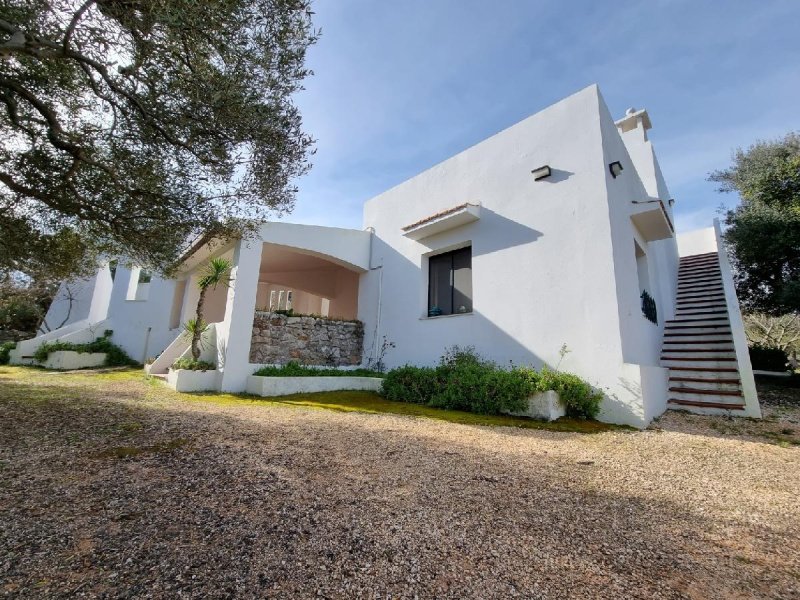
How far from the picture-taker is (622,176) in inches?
309

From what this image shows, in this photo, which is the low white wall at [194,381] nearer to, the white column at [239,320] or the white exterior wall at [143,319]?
the white column at [239,320]

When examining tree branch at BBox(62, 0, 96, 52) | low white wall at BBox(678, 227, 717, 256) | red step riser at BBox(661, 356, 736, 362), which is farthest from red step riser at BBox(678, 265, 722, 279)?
tree branch at BBox(62, 0, 96, 52)

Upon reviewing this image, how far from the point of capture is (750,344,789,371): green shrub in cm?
1166

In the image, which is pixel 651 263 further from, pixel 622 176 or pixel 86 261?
pixel 86 261

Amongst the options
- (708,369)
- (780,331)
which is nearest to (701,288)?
(708,369)

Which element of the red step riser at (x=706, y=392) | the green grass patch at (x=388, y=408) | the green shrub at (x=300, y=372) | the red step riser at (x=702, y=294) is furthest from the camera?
the red step riser at (x=702, y=294)

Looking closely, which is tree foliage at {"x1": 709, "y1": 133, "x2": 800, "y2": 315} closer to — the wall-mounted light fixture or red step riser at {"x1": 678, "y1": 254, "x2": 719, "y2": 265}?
red step riser at {"x1": 678, "y1": 254, "x2": 719, "y2": 265}

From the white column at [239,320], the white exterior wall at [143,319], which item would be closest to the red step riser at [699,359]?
the white column at [239,320]

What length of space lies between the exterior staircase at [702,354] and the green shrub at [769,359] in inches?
122

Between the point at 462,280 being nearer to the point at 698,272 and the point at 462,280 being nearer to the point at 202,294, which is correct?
the point at 202,294

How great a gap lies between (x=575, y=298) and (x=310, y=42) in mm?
6073

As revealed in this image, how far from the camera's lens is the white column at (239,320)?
794 cm

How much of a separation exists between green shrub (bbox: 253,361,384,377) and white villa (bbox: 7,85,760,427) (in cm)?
45

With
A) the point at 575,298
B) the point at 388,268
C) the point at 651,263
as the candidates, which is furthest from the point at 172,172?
the point at 651,263
